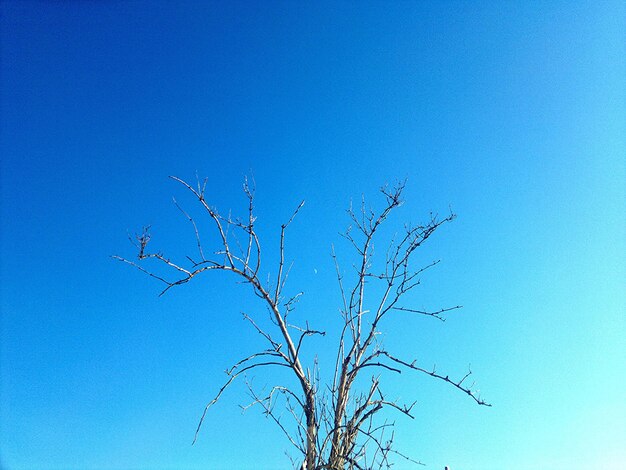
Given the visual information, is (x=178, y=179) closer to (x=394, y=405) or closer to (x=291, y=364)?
(x=291, y=364)

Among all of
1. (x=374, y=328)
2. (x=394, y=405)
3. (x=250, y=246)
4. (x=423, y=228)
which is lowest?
(x=394, y=405)

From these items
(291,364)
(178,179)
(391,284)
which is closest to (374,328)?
(391,284)

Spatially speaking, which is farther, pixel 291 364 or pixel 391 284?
pixel 391 284

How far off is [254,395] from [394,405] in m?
1.11

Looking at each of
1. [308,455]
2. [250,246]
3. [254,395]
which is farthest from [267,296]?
[308,455]

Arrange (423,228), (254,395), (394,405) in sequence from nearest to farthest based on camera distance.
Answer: (394,405) → (254,395) → (423,228)

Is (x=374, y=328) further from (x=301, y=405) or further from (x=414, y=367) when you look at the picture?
(x=301, y=405)

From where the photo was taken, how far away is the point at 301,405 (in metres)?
4.25

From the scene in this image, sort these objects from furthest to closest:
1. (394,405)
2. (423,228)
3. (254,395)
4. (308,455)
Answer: (423,228), (254,395), (394,405), (308,455)

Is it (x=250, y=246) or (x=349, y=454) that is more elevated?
(x=250, y=246)

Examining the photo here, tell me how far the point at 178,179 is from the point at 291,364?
64.0 inches

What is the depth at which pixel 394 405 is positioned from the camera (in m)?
4.25

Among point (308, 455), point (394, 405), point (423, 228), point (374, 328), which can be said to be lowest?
point (308, 455)

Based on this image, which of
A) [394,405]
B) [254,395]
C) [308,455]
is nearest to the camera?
[308,455]
